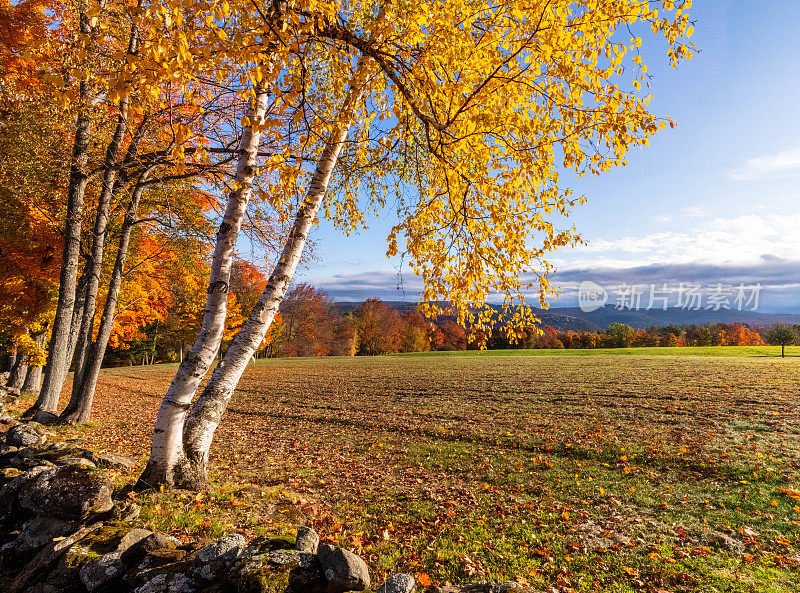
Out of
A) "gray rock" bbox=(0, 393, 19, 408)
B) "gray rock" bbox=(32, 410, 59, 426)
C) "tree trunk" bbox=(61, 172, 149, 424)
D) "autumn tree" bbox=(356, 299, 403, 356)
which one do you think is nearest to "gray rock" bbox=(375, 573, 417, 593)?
"tree trunk" bbox=(61, 172, 149, 424)

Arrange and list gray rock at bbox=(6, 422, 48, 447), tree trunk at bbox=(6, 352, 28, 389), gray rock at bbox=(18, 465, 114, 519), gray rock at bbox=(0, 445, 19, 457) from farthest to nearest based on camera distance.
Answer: tree trunk at bbox=(6, 352, 28, 389)
gray rock at bbox=(6, 422, 48, 447)
gray rock at bbox=(0, 445, 19, 457)
gray rock at bbox=(18, 465, 114, 519)

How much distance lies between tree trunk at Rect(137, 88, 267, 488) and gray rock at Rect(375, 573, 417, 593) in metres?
3.25

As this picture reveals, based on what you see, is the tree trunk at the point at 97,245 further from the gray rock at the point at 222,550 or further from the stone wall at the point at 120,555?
the gray rock at the point at 222,550

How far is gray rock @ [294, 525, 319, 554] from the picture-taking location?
376 centimetres

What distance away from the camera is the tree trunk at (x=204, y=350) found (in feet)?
16.9

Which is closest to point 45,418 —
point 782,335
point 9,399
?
point 9,399

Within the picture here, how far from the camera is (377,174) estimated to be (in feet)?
22.8

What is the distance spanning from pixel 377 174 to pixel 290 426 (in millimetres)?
9236

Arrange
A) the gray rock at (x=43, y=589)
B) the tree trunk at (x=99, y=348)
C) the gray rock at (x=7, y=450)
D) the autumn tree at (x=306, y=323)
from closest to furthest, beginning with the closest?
the gray rock at (x=43, y=589) → the gray rock at (x=7, y=450) → the tree trunk at (x=99, y=348) → the autumn tree at (x=306, y=323)

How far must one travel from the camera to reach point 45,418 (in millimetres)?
9586

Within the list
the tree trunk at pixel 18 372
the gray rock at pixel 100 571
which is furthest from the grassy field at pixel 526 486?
the tree trunk at pixel 18 372

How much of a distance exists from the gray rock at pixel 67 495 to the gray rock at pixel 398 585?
346 cm

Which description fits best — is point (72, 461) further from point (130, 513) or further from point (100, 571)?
point (100, 571)

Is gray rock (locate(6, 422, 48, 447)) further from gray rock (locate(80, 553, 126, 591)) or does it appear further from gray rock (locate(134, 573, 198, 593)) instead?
gray rock (locate(134, 573, 198, 593))
